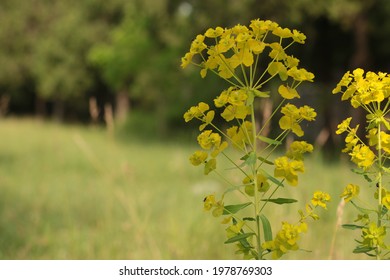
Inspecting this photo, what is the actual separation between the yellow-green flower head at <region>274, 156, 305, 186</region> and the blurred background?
69 cm

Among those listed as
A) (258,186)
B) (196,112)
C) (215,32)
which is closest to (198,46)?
(215,32)

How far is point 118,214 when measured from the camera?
6.57 m

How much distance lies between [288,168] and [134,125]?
2243cm

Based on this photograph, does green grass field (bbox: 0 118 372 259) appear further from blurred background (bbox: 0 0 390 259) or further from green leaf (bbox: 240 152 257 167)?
green leaf (bbox: 240 152 257 167)

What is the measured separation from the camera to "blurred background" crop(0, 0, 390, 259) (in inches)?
196

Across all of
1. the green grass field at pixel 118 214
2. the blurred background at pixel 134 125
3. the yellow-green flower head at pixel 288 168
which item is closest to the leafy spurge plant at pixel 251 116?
the yellow-green flower head at pixel 288 168

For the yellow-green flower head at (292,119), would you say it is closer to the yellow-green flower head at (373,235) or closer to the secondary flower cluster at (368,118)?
the secondary flower cluster at (368,118)

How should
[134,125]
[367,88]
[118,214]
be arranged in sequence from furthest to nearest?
[134,125] < [118,214] < [367,88]

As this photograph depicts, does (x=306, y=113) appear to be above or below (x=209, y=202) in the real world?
above

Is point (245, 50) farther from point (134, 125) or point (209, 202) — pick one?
point (134, 125)

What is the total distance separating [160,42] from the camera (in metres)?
20.8

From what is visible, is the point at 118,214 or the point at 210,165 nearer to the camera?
the point at 210,165

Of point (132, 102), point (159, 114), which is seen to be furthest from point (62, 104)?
point (159, 114)

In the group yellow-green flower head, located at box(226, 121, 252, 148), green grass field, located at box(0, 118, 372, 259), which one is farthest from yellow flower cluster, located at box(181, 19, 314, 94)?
green grass field, located at box(0, 118, 372, 259)
